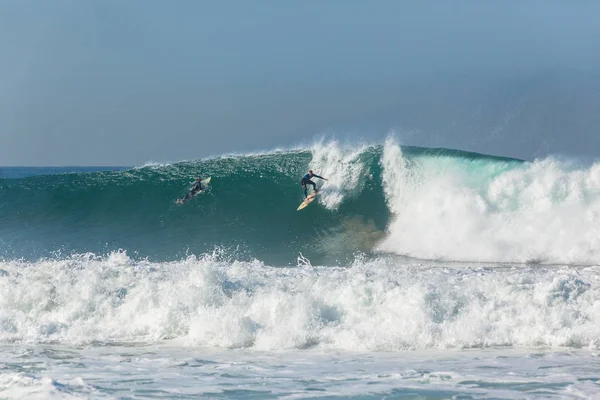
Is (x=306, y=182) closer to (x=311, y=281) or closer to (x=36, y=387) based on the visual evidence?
(x=311, y=281)

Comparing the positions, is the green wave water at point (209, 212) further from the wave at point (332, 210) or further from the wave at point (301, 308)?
the wave at point (301, 308)

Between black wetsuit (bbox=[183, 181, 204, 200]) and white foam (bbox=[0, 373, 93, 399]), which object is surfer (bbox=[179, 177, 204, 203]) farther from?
white foam (bbox=[0, 373, 93, 399])

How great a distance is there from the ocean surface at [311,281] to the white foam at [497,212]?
0.14ft

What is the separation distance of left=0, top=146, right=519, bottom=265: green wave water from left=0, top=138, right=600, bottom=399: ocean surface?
0.06 metres

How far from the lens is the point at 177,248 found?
15.6 metres

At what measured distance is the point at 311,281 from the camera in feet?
32.6

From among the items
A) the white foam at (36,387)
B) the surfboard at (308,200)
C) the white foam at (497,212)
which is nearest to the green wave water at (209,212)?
the surfboard at (308,200)

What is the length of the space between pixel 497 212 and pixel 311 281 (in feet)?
25.4

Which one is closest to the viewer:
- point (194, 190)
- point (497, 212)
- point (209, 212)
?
point (497, 212)

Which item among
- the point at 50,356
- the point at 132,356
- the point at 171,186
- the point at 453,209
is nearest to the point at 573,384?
the point at 132,356

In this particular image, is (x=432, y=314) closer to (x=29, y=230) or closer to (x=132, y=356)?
(x=132, y=356)

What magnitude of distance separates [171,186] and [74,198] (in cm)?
287

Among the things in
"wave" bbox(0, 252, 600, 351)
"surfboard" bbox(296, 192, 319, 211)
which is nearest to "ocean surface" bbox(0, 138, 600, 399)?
"wave" bbox(0, 252, 600, 351)

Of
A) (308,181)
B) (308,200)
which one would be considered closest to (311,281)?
(308,200)
